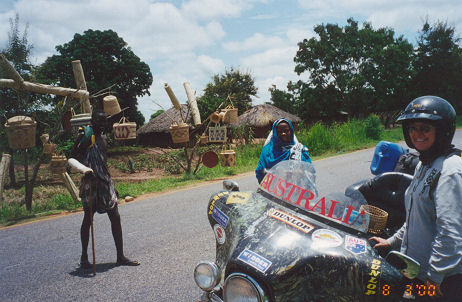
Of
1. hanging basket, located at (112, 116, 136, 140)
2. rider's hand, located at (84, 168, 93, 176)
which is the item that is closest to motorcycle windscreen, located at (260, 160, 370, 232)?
rider's hand, located at (84, 168, 93, 176)

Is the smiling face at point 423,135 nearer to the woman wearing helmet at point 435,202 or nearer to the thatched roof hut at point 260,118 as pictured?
the woman wearing helmet at point 435,202

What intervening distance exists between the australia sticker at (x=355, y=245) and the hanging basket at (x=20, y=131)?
22.5 feet

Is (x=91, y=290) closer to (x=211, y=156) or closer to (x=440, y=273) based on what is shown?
(x=440, y=273)

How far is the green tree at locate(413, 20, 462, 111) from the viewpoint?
37.0 metres

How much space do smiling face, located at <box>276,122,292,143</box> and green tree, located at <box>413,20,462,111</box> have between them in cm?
3808

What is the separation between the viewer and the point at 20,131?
6.83 metres

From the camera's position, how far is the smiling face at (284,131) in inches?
176

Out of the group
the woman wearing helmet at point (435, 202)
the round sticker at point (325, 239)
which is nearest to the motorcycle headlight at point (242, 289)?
the round sticker at point (325, 239)

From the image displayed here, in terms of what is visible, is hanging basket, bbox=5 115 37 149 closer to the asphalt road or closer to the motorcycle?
the asphalt road

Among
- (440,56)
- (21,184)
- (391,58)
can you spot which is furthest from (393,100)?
(21,184)

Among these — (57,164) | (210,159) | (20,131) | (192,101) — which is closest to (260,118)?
(210,159)

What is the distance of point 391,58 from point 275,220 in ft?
125

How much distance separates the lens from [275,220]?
2066mm

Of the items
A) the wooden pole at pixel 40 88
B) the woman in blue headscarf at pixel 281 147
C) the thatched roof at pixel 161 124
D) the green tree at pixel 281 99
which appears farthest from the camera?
the green tree at pixel 281 99
